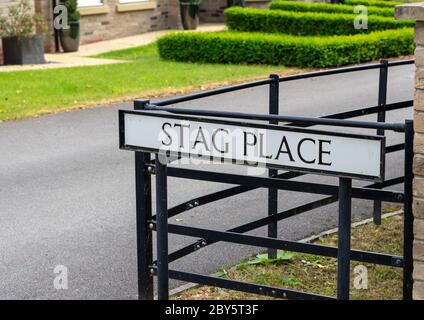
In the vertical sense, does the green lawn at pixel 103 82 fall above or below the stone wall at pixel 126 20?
below

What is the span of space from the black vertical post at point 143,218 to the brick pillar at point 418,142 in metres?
1.45

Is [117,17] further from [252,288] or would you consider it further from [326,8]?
[252,288]

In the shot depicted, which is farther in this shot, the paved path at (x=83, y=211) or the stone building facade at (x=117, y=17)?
the stone building facade at (x=117, y=17)

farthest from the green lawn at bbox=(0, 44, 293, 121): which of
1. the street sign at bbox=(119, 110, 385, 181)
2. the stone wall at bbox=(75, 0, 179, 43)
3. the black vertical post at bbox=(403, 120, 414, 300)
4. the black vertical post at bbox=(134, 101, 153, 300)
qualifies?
the black vertical post at bbox=(403, 120, 414, 300)

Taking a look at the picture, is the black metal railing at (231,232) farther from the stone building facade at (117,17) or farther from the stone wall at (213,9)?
the stone wall at (213,9)

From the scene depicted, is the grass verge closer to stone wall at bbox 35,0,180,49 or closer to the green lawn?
the green lawn

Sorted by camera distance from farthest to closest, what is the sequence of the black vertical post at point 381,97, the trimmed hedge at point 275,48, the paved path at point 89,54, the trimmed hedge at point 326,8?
the trimmed hedge at point 326,8
the paved path at point 89,54
the trimmed hedge at point 275,48
the black vertical post at point 381,97

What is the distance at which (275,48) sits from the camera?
20.2 m

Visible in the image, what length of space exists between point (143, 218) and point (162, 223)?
1.46 feet

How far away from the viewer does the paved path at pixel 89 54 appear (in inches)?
786

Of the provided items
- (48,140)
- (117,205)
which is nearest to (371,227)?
(117,205)

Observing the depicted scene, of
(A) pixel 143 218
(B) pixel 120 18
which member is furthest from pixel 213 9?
(A) pixel 143 218

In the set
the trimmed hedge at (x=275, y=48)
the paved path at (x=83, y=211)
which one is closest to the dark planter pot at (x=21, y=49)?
the trimmed hedge at (x=275, y=48)
